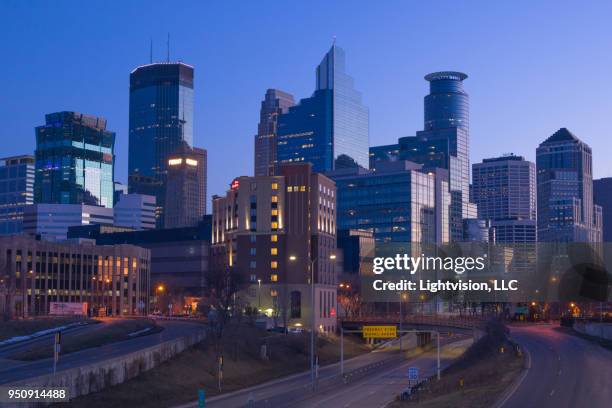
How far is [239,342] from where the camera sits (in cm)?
13238

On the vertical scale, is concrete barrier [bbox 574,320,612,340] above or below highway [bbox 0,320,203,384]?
below

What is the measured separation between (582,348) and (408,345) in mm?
72752

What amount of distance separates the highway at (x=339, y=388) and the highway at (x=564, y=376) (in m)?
16.5

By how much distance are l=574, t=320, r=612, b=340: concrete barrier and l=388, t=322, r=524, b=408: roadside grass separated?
2263 cm

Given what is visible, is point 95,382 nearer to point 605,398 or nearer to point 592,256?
point 605,398

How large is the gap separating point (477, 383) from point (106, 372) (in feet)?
123

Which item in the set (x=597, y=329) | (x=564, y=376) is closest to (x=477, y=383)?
(x=564, y=376)

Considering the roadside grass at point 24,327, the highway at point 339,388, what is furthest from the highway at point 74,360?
the highway at point 339,388

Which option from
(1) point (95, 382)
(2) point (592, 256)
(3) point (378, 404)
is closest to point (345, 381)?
(3) point (378, 404)

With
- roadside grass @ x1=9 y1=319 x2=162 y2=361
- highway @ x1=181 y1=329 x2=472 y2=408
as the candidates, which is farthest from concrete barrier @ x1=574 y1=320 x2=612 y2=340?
roadside grass @ x1=9 y1=319 x2=162 y2=361

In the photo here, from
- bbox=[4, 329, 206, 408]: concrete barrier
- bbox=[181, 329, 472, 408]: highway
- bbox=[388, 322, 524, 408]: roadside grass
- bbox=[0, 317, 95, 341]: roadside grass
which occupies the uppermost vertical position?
bbox=[0, 317, 95, 341]: roadside grass

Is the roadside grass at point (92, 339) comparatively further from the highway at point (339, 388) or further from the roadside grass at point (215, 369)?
the highway at point (339, 388)

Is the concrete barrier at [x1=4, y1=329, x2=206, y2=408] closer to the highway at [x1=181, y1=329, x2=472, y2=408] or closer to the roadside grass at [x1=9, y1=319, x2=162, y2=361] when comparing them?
the highway at [x1=181, y1=329, x2=472, y2=408]

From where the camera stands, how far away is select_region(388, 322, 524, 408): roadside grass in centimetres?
7606
